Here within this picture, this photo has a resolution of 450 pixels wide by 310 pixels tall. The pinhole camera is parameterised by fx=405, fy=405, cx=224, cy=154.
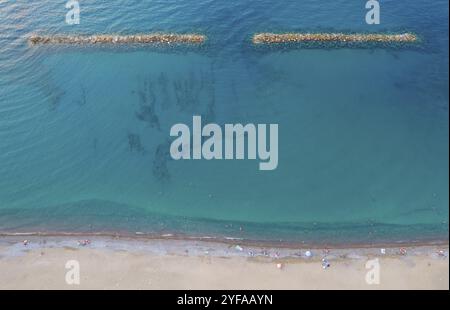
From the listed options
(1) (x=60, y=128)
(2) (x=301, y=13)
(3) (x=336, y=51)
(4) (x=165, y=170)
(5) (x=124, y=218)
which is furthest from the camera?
(2) (x=301, y=13)

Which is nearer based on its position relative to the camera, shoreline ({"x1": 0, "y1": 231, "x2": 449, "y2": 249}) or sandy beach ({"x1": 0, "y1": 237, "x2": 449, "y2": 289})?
sandy beach ({"x1": 0, "y1": 237, "x2": 449, "y2": 289})

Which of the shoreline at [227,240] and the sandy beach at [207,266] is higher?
the shoreline at [227,240]

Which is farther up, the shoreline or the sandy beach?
the shoreline

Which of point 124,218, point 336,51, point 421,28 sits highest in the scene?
point 421,28

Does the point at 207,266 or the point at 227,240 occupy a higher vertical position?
the point at 227,240

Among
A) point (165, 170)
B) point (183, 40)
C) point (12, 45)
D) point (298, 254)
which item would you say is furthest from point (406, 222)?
point (12, 45)

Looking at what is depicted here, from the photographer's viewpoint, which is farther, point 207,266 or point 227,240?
point 227,240

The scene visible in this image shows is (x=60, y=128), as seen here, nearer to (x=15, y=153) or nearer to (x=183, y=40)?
(x=15, y=153)

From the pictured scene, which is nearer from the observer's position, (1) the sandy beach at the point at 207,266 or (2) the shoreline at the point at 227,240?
(1) the sandy beach at the point at 207,266
